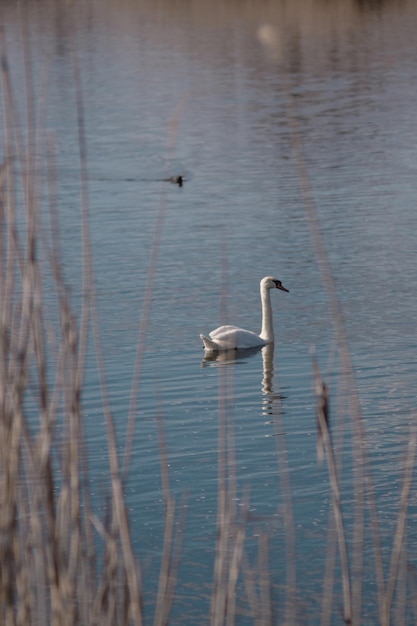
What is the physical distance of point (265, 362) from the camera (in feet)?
33.1

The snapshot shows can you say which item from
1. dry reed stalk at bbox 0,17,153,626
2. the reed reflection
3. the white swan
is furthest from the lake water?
dry reed stalk at bbox 0,17,153,626

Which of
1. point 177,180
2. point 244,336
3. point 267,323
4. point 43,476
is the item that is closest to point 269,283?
point 267,323

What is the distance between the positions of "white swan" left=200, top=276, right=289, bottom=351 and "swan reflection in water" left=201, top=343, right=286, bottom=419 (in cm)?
5

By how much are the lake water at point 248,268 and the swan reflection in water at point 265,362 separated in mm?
33

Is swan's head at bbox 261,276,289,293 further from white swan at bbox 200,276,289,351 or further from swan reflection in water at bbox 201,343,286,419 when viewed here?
swan reflection in water at bbox 201,343,286,419

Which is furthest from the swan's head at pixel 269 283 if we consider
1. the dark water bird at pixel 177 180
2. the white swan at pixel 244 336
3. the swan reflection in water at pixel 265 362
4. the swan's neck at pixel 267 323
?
the dark water bird at pixel 177 180

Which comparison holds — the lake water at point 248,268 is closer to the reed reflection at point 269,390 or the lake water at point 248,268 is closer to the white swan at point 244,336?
the reed reflection at point 269,390

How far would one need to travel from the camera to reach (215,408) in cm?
874

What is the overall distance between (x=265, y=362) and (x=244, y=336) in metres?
0.30

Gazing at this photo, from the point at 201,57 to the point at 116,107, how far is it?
831 centimetres

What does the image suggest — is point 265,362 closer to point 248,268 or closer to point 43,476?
point 248,268

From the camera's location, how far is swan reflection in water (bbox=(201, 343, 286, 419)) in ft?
28.5

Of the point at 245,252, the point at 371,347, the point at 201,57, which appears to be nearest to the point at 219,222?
the point at 245,252

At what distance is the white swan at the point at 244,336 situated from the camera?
9.73m
